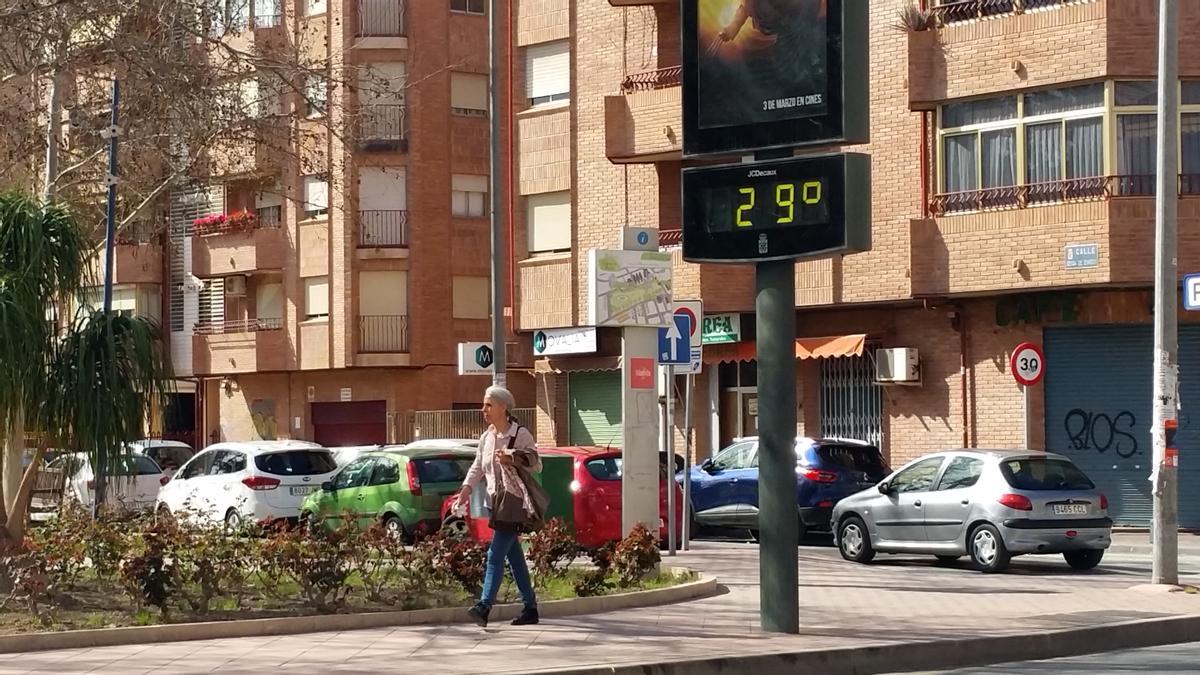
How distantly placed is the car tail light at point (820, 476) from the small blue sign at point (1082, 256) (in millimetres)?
5817

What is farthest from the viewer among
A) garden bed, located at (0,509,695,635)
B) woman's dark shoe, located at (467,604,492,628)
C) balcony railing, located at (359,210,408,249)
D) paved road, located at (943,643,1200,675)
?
balcony railing, located at (359,210,408,249)

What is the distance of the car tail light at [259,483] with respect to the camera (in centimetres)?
2988

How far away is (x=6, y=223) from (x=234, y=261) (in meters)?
35.4

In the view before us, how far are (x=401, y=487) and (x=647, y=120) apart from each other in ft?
43.2

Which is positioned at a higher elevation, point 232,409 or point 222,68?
point 222,68

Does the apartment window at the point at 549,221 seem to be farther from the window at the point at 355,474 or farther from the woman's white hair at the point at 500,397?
the woman's white hair at the point at 500,397

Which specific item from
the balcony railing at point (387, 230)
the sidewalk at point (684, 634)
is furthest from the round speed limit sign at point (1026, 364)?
the balcony railing at point (387, 230)

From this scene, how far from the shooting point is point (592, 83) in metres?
40.1

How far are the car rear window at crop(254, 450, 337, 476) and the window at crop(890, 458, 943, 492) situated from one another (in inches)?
409

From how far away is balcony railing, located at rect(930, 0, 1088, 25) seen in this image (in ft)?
104

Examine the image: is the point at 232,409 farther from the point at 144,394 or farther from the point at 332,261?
the point at 144,394

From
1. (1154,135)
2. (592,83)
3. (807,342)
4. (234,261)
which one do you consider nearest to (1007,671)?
(1154,135)

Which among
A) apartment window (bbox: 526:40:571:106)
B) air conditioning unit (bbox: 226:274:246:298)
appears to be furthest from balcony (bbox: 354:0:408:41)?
air conditioning unit (bbox: 226:274:246:298)

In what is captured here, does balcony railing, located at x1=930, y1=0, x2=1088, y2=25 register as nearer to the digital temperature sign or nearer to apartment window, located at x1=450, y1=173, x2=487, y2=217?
the digital temperature sign
